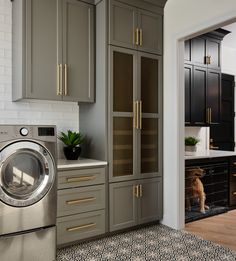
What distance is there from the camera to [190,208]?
388 cm

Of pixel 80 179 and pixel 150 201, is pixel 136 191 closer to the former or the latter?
pixel 150 201

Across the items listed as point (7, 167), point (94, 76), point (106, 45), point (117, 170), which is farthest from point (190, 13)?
point (7, 167)

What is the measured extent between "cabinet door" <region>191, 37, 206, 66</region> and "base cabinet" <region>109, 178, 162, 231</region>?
191 centimetres

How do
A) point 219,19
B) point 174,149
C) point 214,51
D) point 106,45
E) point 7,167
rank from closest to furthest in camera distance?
point 7,167 → point 219,19 → point 106,45 → point 174,149 → point 214,51

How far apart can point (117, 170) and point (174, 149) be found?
2.44 ft

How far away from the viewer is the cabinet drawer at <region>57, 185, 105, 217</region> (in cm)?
271

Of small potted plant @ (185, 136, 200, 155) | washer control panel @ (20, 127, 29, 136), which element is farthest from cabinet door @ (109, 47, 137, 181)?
small potted plant @ (185, 136, 200, 155)

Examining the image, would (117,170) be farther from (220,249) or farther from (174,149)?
(220,249)

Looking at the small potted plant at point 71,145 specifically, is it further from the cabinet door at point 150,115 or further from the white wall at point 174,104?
the white wall at point 174,104

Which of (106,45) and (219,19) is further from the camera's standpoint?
(106,45)

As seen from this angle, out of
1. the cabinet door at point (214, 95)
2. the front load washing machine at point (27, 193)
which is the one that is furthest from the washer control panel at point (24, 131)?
the cabinet door at point (214, 95)

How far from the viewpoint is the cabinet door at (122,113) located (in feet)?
10.1

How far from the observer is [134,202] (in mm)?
3232

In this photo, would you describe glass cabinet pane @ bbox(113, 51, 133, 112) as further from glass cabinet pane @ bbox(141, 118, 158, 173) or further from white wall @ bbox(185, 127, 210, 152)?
white wall @ bbox(185, 127, 210, 152)
